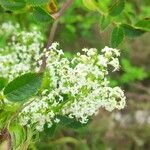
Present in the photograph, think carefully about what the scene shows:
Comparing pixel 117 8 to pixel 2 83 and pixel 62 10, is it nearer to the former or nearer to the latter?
pixel 62 10

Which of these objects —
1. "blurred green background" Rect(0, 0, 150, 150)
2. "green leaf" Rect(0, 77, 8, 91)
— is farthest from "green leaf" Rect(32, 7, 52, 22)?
"blurred green background" Rect(0, 0, 150, 150)

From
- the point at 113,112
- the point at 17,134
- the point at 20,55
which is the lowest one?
the point at 17,134

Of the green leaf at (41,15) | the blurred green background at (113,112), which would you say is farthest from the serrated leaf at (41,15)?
the blurred green background at (113,112)

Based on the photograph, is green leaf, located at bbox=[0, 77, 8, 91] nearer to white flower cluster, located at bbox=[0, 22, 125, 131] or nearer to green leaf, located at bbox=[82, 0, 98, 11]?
white flower cluster, located at bbox=[0, 22, 125, 131]

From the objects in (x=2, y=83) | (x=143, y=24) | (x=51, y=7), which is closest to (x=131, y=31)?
(x=143, y=24)

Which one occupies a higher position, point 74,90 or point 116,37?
point 116,37

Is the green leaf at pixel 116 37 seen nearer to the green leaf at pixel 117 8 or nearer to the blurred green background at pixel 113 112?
the green leaf at pixel 117 8

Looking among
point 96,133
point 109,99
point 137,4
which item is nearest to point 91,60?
point 109,99

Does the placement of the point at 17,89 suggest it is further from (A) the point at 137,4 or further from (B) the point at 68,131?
(A) the point at 137,4
